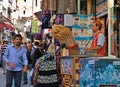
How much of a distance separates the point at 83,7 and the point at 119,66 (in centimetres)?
665

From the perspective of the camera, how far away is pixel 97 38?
8516mm

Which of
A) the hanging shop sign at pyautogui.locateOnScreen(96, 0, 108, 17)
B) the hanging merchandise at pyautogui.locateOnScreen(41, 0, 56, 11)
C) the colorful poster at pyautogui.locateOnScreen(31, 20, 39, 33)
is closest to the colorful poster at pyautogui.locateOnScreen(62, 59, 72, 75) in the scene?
the hanging shop sign at pyautogui.locateOnScreen(96, 0, 108, 17)

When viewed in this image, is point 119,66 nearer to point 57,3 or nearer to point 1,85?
point 57,3

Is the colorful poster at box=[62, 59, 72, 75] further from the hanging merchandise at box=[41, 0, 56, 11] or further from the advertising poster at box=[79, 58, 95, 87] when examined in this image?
the hanging merchandise at box=[41, 0, 56, 11]

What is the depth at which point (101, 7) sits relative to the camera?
11.5m

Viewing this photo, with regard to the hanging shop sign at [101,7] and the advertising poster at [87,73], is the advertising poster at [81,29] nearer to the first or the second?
the hanging shop sign at [101,7]

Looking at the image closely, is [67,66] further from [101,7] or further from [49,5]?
[49,5]

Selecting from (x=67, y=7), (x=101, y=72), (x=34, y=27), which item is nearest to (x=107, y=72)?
(x=101, y=72)

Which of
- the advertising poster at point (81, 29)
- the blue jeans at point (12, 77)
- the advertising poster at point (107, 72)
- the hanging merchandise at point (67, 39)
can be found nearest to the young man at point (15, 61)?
the blue jeans at point (12, 77)

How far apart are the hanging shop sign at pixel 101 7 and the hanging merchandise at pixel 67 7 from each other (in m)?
0.72

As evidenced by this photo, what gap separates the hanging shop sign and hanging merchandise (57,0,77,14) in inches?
28.3

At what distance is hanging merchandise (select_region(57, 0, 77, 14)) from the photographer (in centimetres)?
1225

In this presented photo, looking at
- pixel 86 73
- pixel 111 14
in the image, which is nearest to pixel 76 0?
pixel 111 14

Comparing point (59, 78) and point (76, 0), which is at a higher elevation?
point (76, 0)
